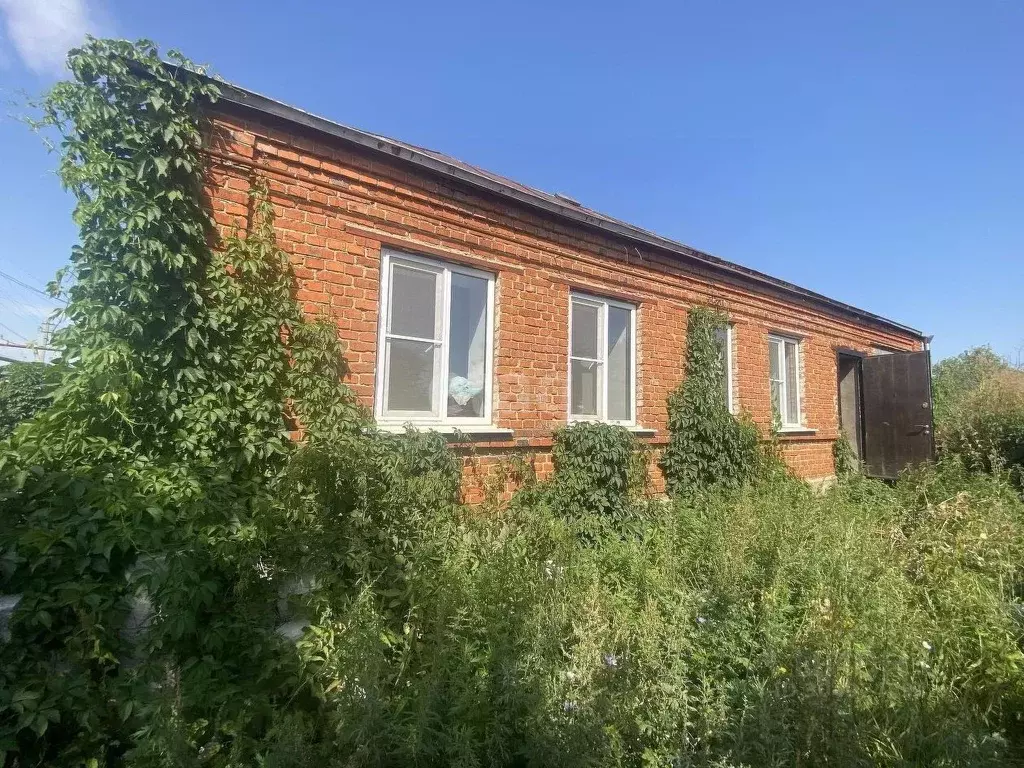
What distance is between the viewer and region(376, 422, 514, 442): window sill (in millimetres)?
4797

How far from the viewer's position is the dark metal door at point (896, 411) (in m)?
9.91

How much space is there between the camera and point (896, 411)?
10289 mm

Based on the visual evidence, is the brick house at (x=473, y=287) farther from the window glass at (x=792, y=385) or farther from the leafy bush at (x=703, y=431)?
the window glass at (x=792, y=385)

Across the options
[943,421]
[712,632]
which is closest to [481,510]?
[712,632]

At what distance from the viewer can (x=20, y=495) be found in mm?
2979

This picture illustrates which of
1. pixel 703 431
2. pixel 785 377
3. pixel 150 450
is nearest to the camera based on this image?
pixel 150 450

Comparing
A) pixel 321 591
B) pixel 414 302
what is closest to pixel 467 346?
pixel 414 302

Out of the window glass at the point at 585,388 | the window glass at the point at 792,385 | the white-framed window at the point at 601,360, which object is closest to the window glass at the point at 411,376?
the white-framed window at the point at 601,360

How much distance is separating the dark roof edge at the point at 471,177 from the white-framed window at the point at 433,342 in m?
0.87

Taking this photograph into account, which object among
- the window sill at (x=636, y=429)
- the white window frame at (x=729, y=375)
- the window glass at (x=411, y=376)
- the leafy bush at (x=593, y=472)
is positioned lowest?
the leafy bush at (x=593, y=472)

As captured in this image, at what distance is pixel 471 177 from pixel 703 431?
4336 mm

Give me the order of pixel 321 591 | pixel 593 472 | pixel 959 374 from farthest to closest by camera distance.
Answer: pixel 959 374 < pixel 593 472 < pixel 321 591

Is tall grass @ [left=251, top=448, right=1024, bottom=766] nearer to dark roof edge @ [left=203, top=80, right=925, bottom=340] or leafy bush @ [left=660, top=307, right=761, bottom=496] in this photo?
leafy bush @ [left=660, top=307, right=761, bottom=496]

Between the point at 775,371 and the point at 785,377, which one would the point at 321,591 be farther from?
the point at 785,377
